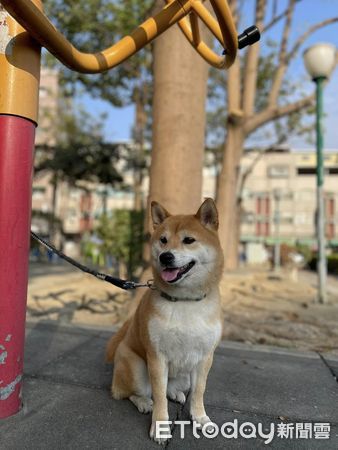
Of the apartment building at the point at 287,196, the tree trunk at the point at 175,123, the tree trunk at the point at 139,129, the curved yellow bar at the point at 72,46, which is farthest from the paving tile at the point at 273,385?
the apartment building at the point at 287,196

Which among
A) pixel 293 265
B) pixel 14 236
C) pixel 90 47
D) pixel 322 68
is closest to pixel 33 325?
pixel 14 236

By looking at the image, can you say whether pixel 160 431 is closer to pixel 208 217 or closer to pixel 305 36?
pixel 208 217

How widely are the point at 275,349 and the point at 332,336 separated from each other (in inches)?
57.2

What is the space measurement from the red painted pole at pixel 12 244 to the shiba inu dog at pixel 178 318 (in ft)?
2.54

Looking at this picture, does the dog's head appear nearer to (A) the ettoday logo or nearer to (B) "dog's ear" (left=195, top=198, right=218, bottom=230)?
(B) "dog's ear" (left=195, top=198, right=218, bottom=230)

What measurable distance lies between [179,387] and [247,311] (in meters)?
4.83

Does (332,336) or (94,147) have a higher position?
(94,147)

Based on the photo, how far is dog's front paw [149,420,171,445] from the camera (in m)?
2.32

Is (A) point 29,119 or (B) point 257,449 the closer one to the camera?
(B) point 257,449

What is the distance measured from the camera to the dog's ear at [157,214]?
284 cm

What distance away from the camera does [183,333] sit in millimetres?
2436

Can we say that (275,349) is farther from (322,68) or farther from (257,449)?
(322,68)

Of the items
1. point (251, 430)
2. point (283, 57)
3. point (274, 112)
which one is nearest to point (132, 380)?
point (251, 430)

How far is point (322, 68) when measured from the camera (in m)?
8.19
